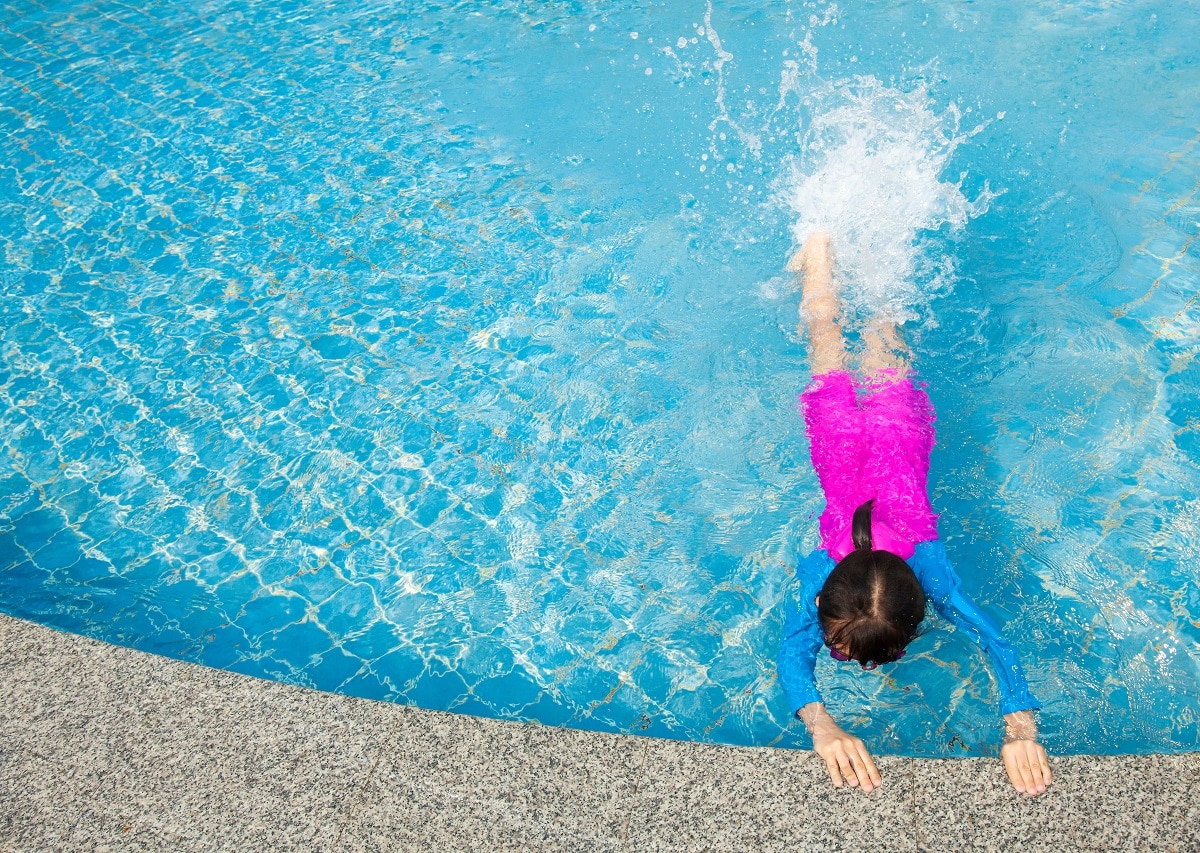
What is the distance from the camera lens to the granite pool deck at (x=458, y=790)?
264 cm

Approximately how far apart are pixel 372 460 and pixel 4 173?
13.3 feet

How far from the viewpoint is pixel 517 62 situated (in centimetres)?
709

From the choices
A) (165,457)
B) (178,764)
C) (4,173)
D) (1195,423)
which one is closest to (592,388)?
(165,457)

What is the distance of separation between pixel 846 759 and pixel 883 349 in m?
2.28

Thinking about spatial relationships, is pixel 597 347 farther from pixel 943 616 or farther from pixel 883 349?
pixel 943 616

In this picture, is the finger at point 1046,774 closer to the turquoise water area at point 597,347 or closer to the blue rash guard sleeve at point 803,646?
the turquoise water area at point 597,347

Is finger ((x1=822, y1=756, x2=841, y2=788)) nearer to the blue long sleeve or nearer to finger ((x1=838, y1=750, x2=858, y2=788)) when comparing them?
finger ((x1=838, y1=750, x2=858, y2=788))

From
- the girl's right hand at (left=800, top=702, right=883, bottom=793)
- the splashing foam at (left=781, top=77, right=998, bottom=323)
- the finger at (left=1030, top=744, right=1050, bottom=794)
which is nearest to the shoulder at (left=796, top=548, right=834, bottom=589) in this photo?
the girl's right hand at (left=800, top=702, right=883, bottom=793)

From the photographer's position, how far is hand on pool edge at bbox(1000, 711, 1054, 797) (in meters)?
2.69

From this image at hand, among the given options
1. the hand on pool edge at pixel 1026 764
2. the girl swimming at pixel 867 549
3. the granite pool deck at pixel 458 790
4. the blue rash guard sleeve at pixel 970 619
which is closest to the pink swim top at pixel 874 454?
the girl swimming at pixel 867 549

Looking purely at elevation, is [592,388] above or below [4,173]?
below

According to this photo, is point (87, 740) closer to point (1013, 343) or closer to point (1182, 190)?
point (1013, 343)

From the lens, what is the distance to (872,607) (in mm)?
2689

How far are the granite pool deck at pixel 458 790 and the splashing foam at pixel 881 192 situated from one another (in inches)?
103
